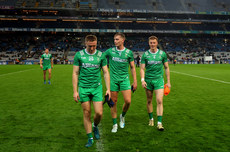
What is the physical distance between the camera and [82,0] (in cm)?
5912

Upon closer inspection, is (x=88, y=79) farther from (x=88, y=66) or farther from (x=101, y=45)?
(x=101, y=45)

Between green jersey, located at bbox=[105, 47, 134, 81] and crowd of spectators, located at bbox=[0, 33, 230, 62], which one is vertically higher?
crowd of spectators, located at bbox=[0, 33, 230, 62]

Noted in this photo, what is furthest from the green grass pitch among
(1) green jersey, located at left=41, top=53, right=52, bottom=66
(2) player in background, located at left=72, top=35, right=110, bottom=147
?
(1) green jersey, located at left=41, top=53, right=52, bottom=66

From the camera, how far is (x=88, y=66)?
3.91 metres

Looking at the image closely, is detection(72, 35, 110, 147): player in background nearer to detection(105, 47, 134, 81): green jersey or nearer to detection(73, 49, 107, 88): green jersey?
detection(73, 49, 107, 88): green jersey

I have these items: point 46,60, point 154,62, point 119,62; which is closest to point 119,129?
point 119,62

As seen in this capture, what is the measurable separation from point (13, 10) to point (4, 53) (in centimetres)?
1472

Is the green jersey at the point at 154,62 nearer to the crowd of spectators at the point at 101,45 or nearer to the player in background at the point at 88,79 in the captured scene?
the player in background at the point at 88,79

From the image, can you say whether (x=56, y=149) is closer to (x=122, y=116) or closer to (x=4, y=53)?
(x=122, y=116)

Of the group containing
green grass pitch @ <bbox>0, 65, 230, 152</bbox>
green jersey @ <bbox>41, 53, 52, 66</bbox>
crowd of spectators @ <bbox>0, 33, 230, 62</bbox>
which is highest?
crowd of spectators @ <bbox>0, 33, 230, 62</bbox>

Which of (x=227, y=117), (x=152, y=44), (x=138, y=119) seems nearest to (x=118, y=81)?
(x=152, y=44)

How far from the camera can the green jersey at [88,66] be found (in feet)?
12.7

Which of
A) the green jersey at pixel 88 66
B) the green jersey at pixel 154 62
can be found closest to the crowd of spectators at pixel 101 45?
the green jersey at pixel 154 62

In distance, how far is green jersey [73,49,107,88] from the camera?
3873 mm
